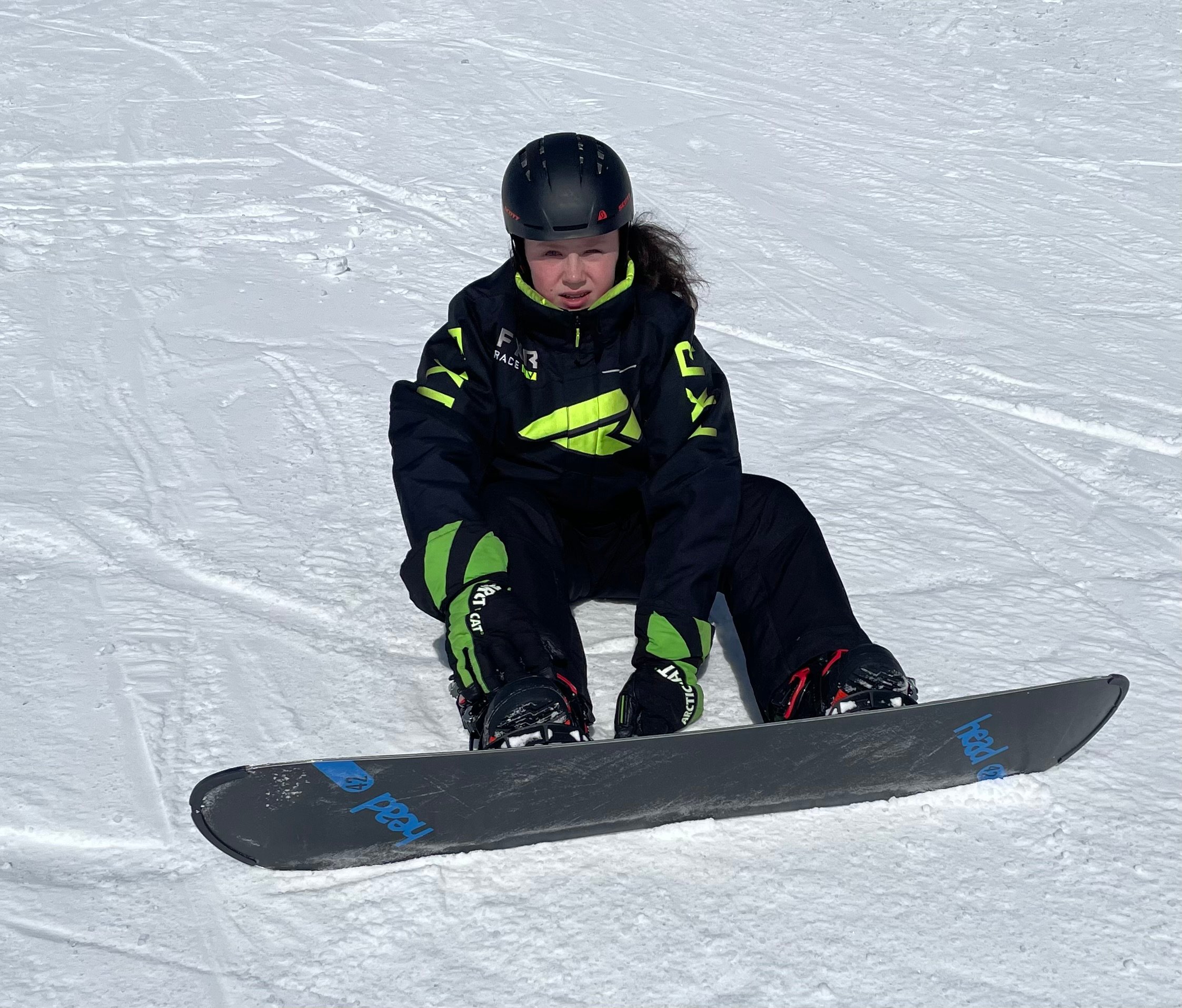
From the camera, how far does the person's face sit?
2643mm

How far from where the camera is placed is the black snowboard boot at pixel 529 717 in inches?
89.7

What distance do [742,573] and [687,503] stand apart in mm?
201

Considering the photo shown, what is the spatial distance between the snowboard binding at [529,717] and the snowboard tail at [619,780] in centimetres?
8

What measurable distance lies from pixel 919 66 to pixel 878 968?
6967 millimetres

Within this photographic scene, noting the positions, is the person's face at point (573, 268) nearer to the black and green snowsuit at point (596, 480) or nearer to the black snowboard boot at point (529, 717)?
the black and green snowsuit at point (596, 480)

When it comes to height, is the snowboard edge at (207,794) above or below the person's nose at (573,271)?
below

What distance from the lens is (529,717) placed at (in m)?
2.29

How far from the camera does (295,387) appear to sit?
4219mm

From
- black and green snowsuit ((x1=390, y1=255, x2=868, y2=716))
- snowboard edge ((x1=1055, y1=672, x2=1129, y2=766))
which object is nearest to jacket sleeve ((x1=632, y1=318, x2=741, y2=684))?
black and green snowsuit ((x1=390, y1=255, x2=868, y2=716))

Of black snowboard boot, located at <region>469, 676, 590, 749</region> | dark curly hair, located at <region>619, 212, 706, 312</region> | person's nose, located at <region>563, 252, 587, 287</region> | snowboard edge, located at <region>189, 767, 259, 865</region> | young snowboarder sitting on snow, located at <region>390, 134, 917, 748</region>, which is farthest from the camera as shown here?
dark curly hair, located at <region>619, 212, 706, 312</region>

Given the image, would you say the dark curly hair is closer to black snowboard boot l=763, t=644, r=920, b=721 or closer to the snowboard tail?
black snowboard boot l=763, t=644, r=920, b=721

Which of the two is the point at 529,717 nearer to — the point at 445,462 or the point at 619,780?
the point at 619,780

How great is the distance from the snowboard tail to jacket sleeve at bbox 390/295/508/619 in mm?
468

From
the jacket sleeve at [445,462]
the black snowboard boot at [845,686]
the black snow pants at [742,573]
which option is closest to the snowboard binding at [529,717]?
the black snow pants at [742,573]
